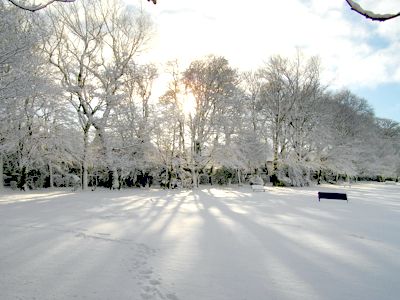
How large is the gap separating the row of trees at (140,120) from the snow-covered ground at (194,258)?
859 centimetres

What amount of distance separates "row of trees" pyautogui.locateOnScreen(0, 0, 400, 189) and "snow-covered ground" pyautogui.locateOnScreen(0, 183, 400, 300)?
8588 mm

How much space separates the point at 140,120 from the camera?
28.5 meters

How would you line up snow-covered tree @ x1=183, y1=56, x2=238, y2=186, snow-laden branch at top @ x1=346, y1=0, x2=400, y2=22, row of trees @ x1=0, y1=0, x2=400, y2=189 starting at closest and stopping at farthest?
1. snow-laden branch at top @ x1=346, y1=0, x2=400, y2=22
2. row of trees @ x1=0, y1=0, x2=400, y2=189
3. snow-covered tree @ x1=183, y1=56, x2=238, y2=186

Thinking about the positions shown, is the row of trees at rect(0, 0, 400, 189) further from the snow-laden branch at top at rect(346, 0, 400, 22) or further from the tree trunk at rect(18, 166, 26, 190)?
the snow-laden branch at top at rect(346, 0, 400, 22)

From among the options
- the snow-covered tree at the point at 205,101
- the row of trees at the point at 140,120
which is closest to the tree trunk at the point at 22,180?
the row of trees at the point at 140,120

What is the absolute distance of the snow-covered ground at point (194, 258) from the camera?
4730mm

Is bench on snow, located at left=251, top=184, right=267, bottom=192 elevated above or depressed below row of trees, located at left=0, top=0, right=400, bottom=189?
below

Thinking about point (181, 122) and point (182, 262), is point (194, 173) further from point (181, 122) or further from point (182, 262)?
point (182, 262)

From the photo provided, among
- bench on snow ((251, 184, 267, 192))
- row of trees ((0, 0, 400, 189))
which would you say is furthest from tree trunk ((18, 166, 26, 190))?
bench on snow ((251, 184, 267, 192))

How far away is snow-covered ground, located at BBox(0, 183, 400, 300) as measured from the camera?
473cm

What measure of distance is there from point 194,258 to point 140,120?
23412 millimetres

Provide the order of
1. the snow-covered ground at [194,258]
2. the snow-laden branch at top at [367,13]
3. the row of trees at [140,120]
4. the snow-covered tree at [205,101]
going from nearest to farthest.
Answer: the snow-laden branch at top at [367,13], the snow-covered ground at [194,258], the row of trees at [140,120], the snow-covered tree at [205,101]

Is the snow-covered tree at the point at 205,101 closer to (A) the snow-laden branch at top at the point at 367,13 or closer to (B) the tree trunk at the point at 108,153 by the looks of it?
(B) the tree trunk at the point at 108,153

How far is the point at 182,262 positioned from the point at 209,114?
1048 inches
